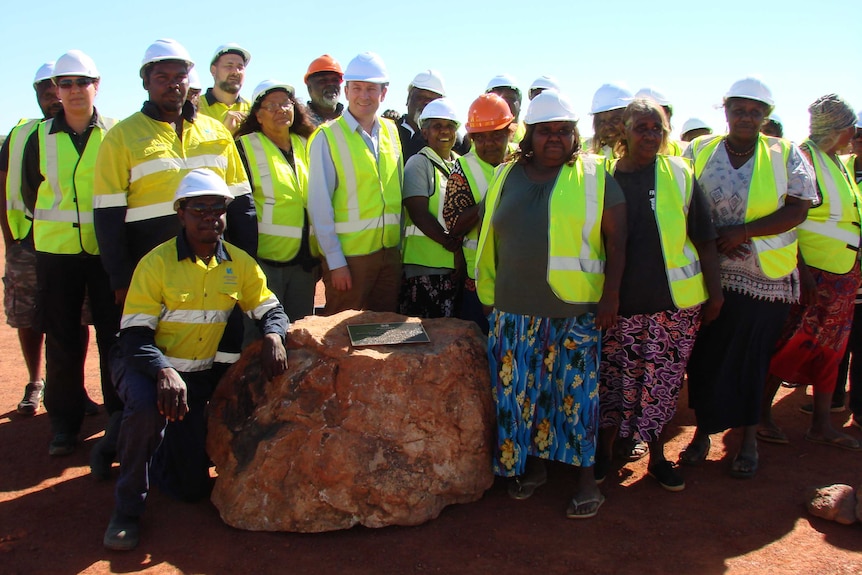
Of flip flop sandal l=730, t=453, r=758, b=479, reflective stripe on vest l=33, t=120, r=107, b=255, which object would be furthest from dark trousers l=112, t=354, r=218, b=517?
flip flop sandal l=730, t=453, r=758, b=479

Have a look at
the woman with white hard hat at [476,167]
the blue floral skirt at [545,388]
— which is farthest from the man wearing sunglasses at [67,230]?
the blue floral skirt at [545,388]

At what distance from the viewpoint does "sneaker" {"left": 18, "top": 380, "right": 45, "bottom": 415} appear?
562cm

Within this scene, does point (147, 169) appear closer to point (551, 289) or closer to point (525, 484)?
point (551, 289)

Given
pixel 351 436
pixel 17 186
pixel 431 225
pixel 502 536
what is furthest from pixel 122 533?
pixel 17 186

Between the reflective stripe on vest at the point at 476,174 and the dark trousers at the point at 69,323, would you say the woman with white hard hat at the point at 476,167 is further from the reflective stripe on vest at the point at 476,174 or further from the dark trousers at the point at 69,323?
the dark trousers at the point at 69,323

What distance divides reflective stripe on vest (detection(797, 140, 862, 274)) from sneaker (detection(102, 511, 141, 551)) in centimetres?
446

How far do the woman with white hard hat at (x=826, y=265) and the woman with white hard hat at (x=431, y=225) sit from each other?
2296 millimetres

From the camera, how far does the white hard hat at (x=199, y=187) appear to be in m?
3.91

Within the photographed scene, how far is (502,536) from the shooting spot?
3.79 m

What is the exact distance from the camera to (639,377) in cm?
422

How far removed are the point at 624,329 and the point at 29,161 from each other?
12.9 ft

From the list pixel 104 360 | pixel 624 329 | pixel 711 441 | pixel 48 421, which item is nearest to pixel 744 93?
pixel 624 329

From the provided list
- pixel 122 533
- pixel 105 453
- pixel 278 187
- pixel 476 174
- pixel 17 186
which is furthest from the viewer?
pixel 17 186

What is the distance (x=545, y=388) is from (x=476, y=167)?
148 cm
